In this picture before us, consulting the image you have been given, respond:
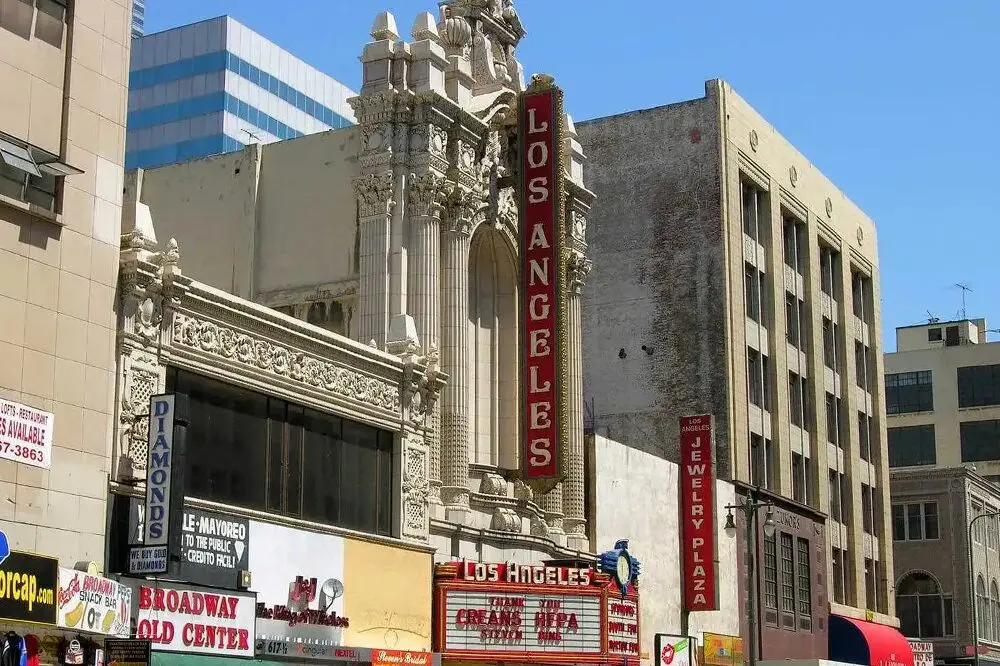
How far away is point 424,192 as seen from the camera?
3572 centimetres

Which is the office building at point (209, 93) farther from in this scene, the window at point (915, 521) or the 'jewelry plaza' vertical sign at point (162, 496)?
the 'jewelry plaza' vertical sign at point (162, 496)

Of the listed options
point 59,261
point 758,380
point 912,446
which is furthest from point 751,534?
point 912,446

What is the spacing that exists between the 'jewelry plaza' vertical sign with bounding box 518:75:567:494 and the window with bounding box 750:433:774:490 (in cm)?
1716

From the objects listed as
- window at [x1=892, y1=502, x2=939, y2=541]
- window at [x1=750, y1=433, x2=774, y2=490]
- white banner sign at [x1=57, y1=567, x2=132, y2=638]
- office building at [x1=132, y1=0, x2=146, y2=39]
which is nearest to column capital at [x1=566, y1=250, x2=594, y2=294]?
window at [x1=750, y1=433, x2=774, y2=490]

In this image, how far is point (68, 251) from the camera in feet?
78.9

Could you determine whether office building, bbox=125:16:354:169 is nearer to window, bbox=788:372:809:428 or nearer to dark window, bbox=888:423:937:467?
dark window, bbox=888:423:937:467

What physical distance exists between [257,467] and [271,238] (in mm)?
11601

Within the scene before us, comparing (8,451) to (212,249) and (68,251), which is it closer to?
(68,251)

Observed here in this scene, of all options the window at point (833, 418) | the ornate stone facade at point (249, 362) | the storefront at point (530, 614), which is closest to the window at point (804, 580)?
the window at point (833, 418)

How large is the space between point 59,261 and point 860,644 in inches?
1534

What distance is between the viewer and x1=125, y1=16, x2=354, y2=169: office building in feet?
297

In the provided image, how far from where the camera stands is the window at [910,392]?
315 feet

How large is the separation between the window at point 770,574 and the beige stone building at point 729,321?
0.25 feet

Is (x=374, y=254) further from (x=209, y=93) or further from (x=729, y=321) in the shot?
(x=209, y=93)
